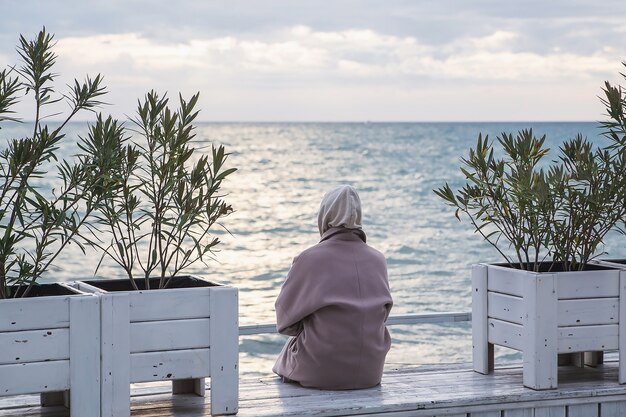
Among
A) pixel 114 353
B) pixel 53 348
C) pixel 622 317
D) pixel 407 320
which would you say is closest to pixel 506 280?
pixel 622 317

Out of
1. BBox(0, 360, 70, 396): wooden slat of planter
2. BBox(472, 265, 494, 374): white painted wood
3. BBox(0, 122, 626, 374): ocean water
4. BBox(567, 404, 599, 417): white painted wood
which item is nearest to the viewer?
BBox(0, 360, 70, 396): wooden slat of planter

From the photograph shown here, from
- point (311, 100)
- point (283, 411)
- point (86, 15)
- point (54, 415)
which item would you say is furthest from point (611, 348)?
point (311, 100)

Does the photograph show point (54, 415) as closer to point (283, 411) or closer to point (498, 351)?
point (283, 411)

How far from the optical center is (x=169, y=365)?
3750 millimetres

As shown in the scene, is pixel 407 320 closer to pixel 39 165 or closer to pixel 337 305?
pixel 337 305

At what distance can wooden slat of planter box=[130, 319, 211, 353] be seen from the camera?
371 cm

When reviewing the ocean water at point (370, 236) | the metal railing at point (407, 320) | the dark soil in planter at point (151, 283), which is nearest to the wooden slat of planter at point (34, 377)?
the dark soil in planter at point (151, 283)

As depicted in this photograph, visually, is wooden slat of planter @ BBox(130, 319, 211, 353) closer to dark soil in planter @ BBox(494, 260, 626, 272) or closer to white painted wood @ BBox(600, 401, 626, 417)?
dark soil in planter @ BBox(494, 260, 626, 272)

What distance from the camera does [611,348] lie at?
4441mm

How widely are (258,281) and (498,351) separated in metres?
5.75

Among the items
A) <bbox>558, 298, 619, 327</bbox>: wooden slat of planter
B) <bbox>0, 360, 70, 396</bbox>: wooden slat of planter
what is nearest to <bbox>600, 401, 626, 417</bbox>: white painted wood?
<bbox>558, 298, 619, 327</bbox>: wooden slat of planter

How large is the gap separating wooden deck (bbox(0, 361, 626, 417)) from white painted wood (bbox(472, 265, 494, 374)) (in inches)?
2.6

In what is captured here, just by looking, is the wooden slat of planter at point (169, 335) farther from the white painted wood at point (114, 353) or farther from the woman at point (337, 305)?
the woman at point (337, 305)

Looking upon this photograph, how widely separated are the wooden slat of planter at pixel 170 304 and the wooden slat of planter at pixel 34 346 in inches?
10.6
